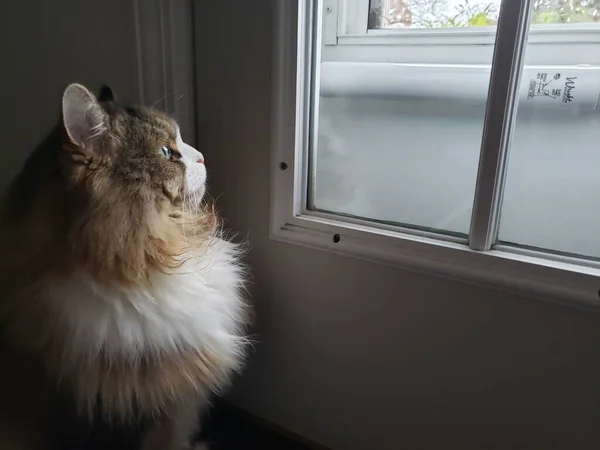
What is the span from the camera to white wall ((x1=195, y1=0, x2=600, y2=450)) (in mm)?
811

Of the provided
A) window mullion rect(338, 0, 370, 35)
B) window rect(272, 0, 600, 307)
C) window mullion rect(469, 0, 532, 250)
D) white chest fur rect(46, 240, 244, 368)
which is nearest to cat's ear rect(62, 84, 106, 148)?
white chest fur rect(46, 240, 244, 368)

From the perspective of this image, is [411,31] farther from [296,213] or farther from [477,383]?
[477,383]


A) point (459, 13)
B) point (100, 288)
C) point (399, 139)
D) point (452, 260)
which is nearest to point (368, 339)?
point (452, 260)

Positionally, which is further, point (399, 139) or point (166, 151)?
point (399, 139)

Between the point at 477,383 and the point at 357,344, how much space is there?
0.77 feet

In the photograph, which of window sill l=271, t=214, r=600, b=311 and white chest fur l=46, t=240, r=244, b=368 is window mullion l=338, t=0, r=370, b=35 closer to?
window sill l=271, t=214, r=600, b=311

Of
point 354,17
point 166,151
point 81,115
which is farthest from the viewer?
point 354,17

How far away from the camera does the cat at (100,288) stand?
742 mm

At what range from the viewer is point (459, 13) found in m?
0.83

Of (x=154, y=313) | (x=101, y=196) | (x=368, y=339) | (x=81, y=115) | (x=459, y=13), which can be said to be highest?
(x=459, y=13)

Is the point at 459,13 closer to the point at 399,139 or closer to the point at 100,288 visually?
the point at 399,139

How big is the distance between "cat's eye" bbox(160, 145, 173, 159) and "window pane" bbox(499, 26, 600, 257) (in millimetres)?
568

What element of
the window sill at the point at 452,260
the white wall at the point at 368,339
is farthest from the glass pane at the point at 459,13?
the window sill at the point at 452,260

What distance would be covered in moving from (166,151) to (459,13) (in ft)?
1.77
